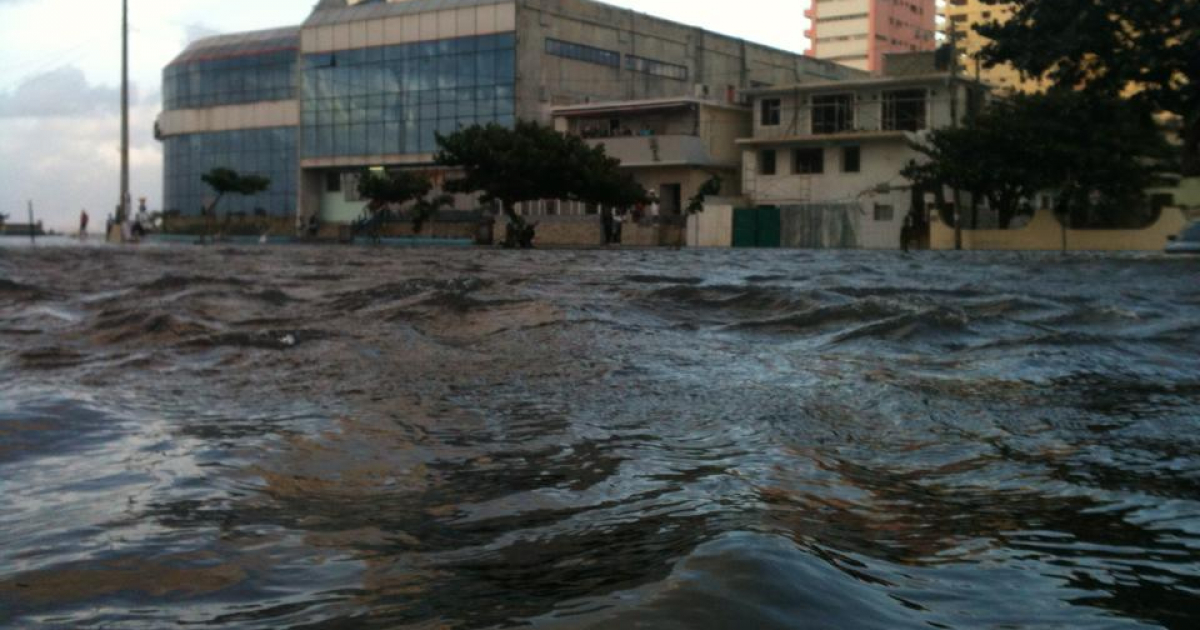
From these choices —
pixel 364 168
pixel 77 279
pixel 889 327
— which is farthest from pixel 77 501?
pixel 364 168

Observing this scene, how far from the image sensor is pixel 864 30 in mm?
133250

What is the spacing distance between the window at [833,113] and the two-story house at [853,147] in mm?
37

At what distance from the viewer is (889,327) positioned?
809 cm

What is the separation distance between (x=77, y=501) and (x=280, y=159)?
58172mm

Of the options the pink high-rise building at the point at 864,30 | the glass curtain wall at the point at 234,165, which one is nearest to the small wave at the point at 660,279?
the glass curtain wall at the point at 234,165

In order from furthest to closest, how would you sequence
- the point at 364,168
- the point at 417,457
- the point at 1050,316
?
1. the point at 364,168
2. the point at 1050,316
3. the point at 417,457

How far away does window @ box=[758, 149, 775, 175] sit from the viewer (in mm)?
45875

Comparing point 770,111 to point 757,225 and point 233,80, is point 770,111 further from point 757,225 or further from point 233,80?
point 233,80

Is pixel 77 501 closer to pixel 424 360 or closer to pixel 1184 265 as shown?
pixel 424 360

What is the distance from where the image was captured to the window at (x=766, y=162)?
45.9m

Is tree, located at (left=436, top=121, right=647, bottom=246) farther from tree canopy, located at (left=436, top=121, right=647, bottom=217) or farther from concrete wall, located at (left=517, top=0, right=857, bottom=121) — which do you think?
concrete wall, located at (left=517, top=0, right=857, bottom=121)

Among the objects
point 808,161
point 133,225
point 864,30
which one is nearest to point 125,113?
point 133,225

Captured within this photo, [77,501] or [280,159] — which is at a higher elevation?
[280,159]

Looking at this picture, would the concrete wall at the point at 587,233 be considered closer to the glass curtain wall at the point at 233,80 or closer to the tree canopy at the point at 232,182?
the tree canopy at the point at 232,182
